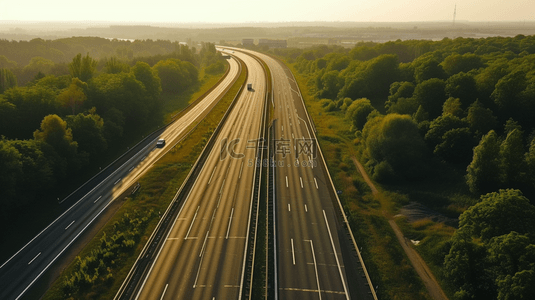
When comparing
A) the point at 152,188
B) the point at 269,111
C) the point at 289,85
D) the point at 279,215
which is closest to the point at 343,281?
the point at 279,215

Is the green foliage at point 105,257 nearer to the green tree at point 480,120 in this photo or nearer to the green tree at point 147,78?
→ the green tree at point 480,120

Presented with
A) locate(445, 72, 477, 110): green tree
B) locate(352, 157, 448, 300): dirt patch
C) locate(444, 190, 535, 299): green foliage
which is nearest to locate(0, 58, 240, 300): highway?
locate(352, 157, 448, 300): dirt patch

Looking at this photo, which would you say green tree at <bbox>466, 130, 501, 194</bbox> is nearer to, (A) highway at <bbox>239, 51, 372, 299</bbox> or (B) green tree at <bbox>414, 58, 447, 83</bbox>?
(A) highway at <bbox>239, 51, 372, 299</bbox>

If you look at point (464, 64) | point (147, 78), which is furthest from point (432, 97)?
point (147, 78)

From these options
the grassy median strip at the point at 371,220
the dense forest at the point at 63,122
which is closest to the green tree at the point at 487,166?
the grassy median strip at the point at 371,220

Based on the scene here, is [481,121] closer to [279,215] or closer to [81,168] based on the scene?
[279,215]
